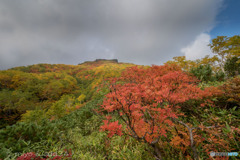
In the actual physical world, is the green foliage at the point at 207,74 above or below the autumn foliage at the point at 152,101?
above

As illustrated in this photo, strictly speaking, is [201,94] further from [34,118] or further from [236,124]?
[34,118]

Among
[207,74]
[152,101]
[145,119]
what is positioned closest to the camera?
[145,119]

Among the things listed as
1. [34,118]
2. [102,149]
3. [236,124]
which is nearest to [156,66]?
[236,124]

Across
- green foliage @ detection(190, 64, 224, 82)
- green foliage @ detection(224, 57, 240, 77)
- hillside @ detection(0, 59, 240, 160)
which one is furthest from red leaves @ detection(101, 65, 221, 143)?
green foliage @ detection(224, 57, 240, 77)

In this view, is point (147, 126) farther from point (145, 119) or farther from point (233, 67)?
point (233, 67)

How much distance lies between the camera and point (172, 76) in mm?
5410

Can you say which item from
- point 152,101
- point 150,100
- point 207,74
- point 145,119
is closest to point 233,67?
point 207,74

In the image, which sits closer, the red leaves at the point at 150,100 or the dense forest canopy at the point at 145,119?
the dense forest canopy at the point at 145,119

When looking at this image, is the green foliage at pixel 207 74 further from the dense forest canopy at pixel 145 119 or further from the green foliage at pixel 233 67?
the green foliage at pixel 233 67

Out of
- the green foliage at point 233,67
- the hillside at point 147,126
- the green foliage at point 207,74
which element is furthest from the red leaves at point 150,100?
the green foliage at point 233,67

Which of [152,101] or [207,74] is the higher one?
[207,74]

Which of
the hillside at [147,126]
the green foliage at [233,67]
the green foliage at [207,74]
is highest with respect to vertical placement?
the green foliage at [233,67]

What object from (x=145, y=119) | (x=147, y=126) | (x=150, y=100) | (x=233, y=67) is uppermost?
(x=233, y=67)

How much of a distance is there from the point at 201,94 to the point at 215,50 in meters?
21.1
